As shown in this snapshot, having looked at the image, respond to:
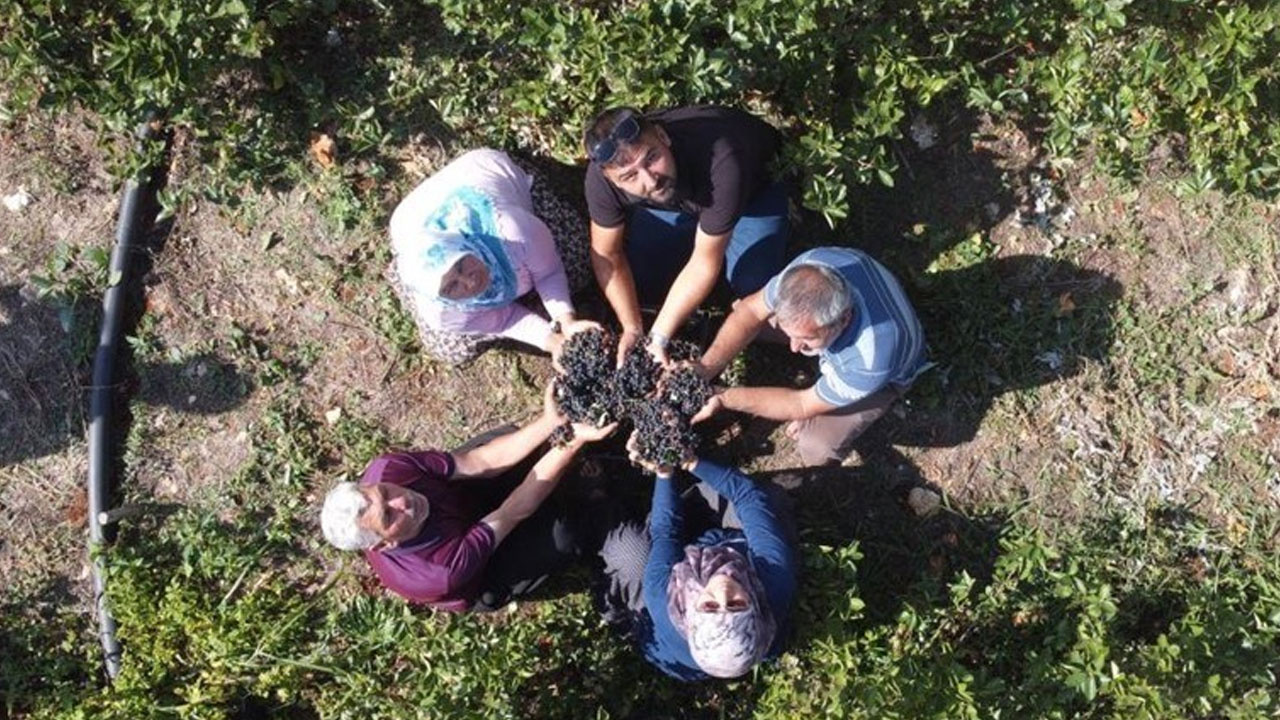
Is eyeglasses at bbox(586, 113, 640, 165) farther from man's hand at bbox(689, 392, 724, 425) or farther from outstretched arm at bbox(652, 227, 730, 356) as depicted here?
man's hand at bbox(689, 392, 724, 425)

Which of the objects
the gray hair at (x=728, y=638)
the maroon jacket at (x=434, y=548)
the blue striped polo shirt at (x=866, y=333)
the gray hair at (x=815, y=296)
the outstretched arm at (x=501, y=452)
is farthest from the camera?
the outstretched arm at (x=501, y=452)

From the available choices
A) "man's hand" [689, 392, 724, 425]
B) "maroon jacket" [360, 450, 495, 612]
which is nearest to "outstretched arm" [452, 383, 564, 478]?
"maroon jacket" [360, 450, 495, 612]

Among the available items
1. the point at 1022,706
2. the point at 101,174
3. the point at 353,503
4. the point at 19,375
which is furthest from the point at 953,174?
the point at 19,375

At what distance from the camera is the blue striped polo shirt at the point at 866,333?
4.77 meters

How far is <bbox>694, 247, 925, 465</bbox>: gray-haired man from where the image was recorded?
181 inches

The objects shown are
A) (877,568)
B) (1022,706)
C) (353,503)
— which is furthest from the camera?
(877,568)

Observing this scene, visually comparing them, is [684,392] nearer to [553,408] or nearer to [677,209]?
[553,408]

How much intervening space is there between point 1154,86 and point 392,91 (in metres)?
3.73

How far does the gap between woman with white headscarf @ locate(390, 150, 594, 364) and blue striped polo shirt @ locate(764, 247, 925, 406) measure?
1048mm

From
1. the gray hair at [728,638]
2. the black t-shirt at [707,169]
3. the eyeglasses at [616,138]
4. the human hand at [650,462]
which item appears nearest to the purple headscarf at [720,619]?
the gray hair at [728,638]

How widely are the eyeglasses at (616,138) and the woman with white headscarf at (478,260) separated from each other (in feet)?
2.34

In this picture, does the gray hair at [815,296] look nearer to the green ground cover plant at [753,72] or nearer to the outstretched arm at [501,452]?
the green ground cover plant at [753,72]

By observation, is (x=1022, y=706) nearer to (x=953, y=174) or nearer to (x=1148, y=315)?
(x=1148, y=315)

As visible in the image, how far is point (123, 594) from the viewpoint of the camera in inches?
220
